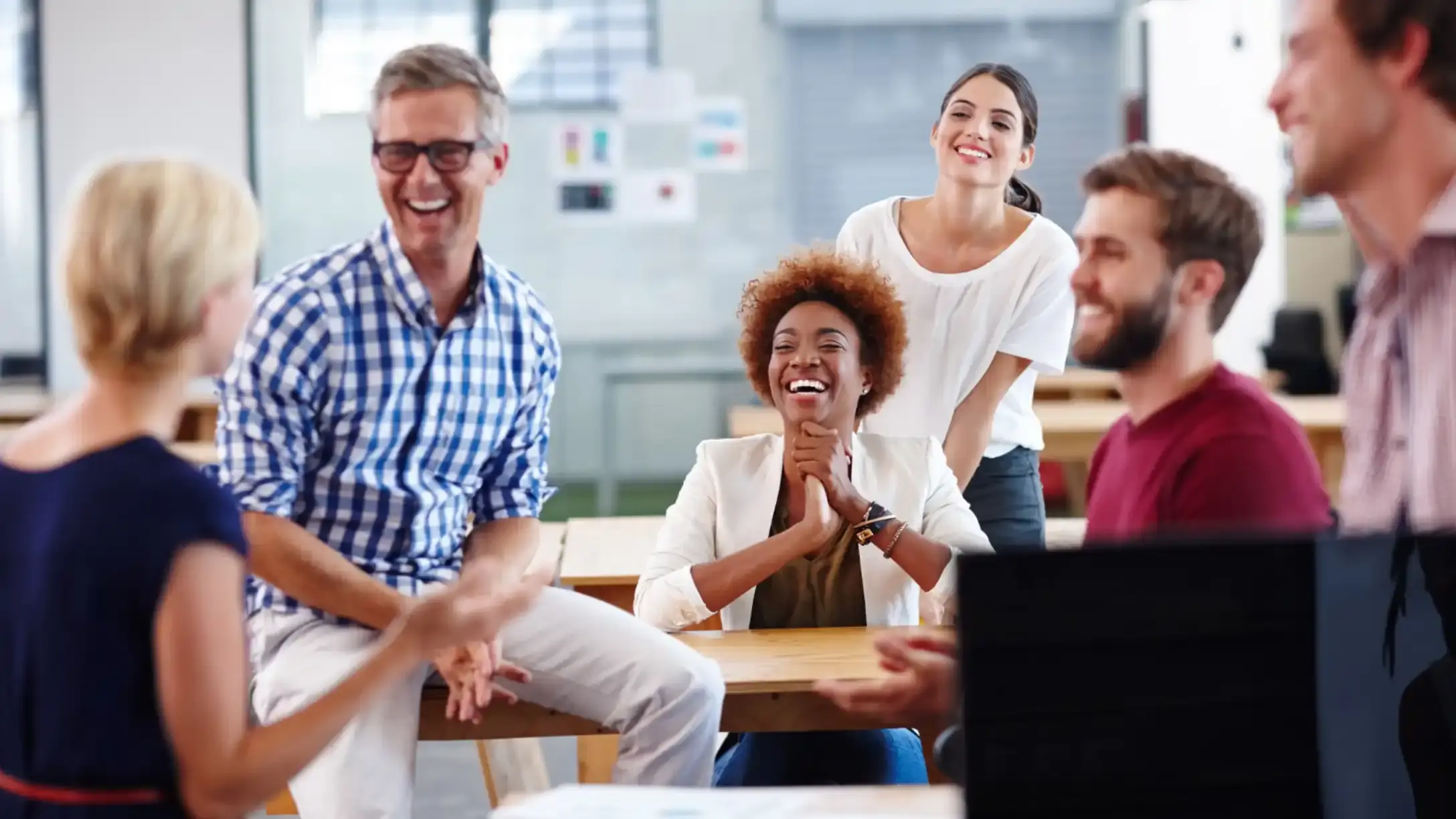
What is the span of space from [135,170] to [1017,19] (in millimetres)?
6735

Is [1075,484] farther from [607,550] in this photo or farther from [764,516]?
[764,516]

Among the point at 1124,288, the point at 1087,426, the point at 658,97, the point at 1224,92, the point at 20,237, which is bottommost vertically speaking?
the point at 1087,426

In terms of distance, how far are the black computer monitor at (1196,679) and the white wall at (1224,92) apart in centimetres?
715

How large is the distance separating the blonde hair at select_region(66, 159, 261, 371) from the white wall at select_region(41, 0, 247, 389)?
6.35 m

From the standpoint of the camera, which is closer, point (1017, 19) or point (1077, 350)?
point (1077, 350)

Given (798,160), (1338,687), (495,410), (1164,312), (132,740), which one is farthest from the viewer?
(798,160)

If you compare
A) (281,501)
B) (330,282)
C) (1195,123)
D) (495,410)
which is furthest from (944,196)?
(1195,123)

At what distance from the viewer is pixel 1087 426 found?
5.45 m

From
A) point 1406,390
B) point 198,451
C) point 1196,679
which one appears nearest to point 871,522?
point 1406,390

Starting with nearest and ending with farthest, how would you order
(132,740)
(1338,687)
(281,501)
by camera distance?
(1338,687) → (132,740) → (281,501)

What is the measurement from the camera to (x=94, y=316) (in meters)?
1.42

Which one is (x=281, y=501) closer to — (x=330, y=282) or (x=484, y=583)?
(x=330, y=282)

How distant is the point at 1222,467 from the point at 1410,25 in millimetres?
480

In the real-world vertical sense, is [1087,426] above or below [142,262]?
below
